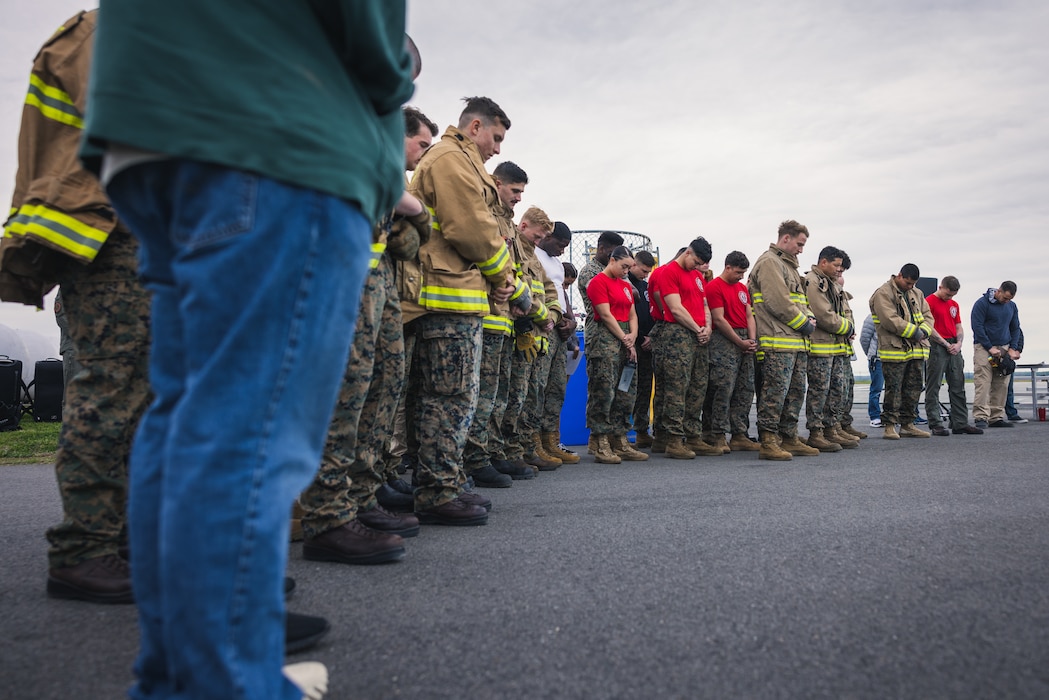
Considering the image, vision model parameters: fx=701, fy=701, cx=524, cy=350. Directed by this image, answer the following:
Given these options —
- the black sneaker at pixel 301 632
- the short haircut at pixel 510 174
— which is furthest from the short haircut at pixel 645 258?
the black sneaker at pixel 301 632

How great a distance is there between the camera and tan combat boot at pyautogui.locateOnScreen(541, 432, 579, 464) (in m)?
6.15

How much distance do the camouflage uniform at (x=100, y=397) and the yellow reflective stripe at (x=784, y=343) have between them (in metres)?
5.71

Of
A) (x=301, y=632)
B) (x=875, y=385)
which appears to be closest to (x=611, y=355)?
(x=301, y=632)

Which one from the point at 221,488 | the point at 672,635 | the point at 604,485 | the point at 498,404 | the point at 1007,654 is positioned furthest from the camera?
the point at 498,404

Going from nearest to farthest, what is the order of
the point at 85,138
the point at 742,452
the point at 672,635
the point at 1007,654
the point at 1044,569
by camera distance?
the point at 85,138
the point at 1007,654
the point at 672,635
the point at 1044,569
the point at 742,452

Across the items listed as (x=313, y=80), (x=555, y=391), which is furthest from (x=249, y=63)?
(x=555, y=391)

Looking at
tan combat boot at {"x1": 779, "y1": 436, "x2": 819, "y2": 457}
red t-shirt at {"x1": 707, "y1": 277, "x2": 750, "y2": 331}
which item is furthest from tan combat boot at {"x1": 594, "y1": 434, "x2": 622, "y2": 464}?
red t-shirt at {"x1": 707, "y1": 277, "x2": 750, "y2": 331}

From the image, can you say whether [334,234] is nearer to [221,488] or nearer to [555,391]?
[221,488]

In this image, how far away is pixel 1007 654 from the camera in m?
1.50

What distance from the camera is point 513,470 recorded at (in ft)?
16.5

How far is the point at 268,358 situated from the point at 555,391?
542 centimetres

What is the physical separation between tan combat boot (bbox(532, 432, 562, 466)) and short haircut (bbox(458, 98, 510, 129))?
2.79 meters

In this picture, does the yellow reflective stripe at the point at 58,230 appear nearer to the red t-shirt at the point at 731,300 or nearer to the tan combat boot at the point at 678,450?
the tan combat boot at the point at 678,450

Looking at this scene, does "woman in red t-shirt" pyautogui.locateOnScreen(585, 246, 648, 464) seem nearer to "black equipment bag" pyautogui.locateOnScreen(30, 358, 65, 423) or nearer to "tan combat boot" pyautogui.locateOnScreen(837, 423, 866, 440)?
"tan combat boot" pyautogui.locateOnScreen(837, 423, 866, 440)
